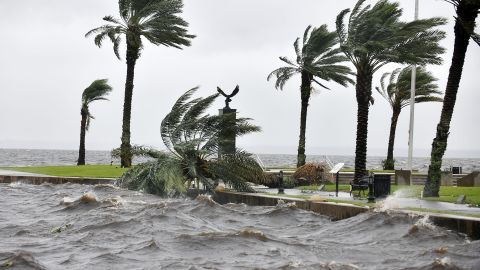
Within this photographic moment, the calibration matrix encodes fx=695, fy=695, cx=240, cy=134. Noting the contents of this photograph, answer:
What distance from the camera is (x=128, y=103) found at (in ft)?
131

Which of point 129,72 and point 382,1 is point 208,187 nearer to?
point 382,1

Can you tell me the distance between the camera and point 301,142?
45.2 m

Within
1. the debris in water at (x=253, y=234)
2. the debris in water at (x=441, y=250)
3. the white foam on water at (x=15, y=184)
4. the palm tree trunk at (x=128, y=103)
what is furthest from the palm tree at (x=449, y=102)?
the palm tree trunk at (x=128, y=103)

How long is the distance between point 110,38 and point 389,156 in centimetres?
2049

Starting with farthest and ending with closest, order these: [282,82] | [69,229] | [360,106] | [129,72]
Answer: [282,82], [129,72], [360,106], [69,229]

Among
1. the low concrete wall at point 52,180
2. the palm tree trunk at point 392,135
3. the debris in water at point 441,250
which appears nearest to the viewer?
the debris in water at point 441,250

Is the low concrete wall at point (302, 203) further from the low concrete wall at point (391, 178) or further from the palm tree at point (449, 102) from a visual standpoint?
the low concrete wall at point (391, 178)

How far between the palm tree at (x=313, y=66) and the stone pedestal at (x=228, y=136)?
16543 millimetres

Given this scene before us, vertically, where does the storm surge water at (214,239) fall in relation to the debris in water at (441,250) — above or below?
below

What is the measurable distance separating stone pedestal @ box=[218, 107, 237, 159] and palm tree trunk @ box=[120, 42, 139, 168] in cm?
1439

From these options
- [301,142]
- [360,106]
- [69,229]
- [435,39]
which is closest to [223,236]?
[69,229]

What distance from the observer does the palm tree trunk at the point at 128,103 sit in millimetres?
39031

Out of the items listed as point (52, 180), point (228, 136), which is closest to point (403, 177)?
point (228, 136)

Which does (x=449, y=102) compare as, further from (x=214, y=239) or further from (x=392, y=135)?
(x=392, y=135)
